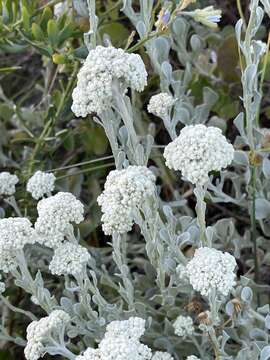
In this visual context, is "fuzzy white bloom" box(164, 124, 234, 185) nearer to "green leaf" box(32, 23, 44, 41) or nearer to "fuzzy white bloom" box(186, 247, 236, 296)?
"fuzzy white bloom" box(186, 247, 236, 296)

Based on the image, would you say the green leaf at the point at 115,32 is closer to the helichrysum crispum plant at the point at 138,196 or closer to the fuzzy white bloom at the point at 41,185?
the helichrysum crispum plant at the point at 138,196

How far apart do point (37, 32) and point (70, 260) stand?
39cm

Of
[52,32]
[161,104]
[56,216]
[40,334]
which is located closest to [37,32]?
[52,32]

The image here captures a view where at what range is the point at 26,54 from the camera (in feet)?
5.78

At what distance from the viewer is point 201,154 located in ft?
2.60

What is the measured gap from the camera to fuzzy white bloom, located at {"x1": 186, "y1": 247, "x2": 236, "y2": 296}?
2.76 ft

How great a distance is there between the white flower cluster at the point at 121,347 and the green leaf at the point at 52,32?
19.6 inches

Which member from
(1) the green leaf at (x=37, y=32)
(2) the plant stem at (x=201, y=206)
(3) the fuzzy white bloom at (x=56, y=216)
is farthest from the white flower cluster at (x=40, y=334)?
(1) the green leaf at (x=37, y=32)

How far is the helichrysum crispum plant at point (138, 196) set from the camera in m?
0.84

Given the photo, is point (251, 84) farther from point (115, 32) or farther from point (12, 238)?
point (115, 32)

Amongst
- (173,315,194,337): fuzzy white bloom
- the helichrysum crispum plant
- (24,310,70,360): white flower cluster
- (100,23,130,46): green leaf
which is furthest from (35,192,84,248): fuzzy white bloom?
(100,23,130,46): green leaf

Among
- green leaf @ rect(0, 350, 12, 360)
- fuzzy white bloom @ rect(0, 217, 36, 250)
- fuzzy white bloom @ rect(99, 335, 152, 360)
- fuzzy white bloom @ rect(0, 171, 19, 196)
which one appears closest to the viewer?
fuzzy white bloom @ rect(99, 335, 152, 360)

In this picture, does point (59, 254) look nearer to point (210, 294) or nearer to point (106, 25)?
point (210, 294)

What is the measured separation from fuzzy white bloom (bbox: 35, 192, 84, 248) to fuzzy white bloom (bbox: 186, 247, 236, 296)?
0.17 meters
